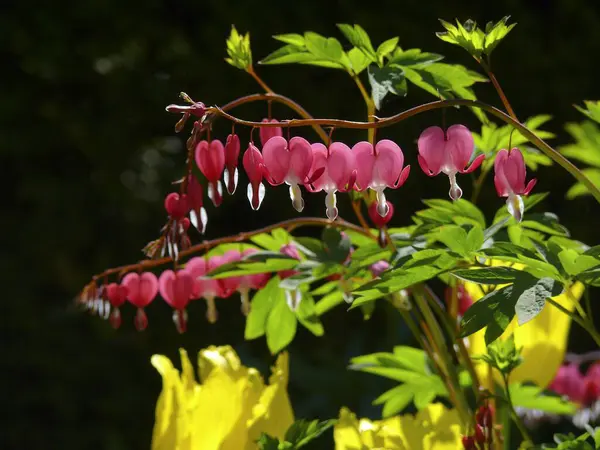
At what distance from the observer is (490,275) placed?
74 cm

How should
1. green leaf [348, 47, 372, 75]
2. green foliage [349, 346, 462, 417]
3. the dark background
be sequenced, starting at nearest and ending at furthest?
green leaf [348, 47, 372, 75] → green foliage [349, 346, 462, 417] → the dark background

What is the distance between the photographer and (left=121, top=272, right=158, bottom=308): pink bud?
1.07 meters

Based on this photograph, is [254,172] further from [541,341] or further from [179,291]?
[541,341]

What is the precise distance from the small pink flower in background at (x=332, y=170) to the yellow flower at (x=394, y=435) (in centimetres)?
18

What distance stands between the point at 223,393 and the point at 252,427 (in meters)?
0.04

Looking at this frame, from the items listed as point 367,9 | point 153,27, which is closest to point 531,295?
point 367,9

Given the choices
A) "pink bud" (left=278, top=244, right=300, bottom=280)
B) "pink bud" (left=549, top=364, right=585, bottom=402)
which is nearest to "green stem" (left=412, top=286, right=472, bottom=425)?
"pink bud" (left=278, top=244, right=300, bottom=280)

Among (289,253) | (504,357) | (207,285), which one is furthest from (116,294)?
(504,357)

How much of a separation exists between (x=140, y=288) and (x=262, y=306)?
0.48ft

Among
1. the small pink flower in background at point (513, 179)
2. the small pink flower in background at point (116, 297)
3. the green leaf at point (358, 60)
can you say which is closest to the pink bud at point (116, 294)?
the small pink flower in background at point (116, 297)

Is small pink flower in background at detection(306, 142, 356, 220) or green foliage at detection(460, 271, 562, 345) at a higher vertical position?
small pink flower in background at detection(306, 142, 356, 220)

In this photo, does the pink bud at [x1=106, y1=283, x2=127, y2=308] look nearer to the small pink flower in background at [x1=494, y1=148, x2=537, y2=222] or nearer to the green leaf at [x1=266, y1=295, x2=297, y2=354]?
the green leaf at [x1=266, y1=295, x2=297, y2=354]

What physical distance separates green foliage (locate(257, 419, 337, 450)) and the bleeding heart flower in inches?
7.6

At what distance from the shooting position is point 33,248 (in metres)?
3.00
